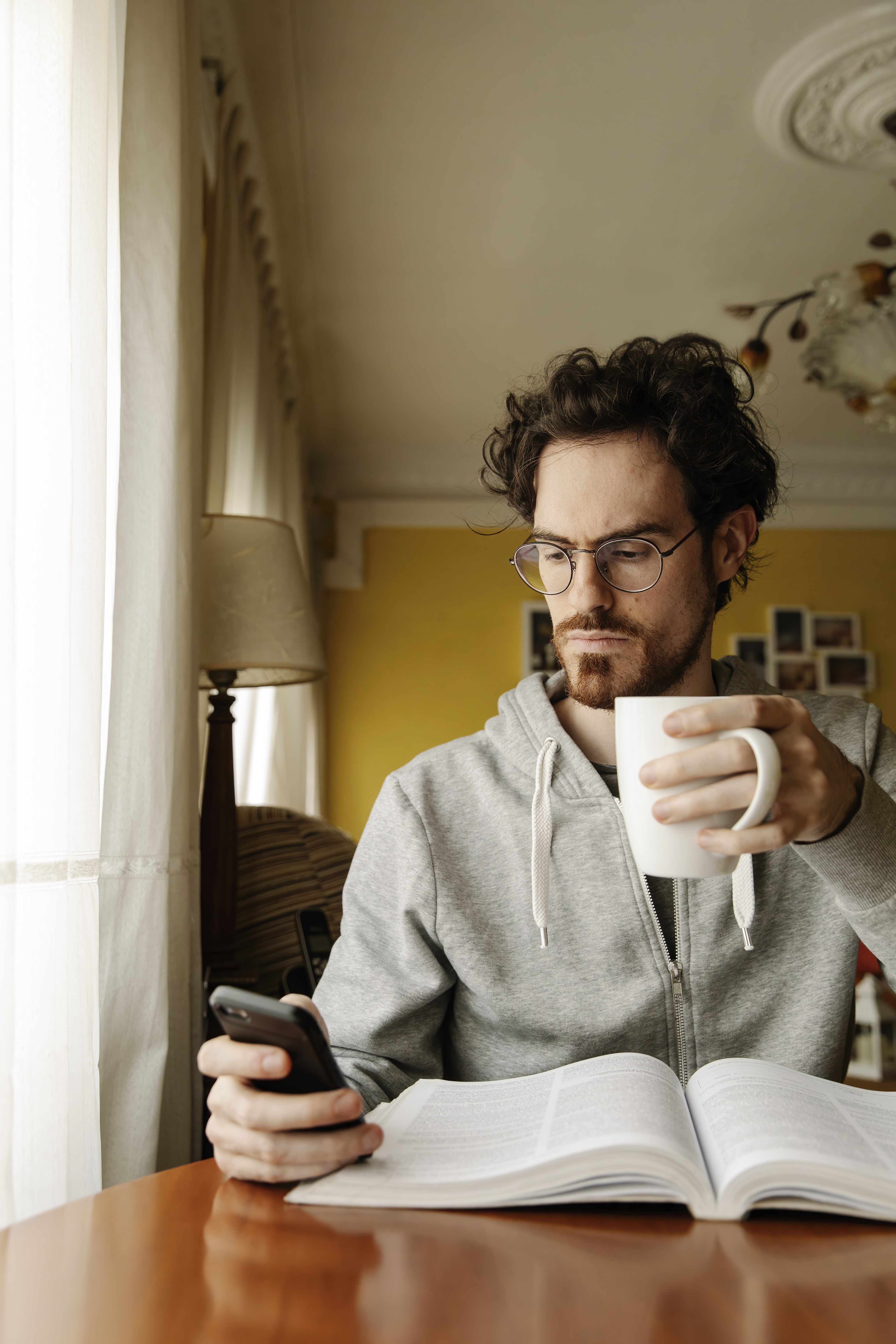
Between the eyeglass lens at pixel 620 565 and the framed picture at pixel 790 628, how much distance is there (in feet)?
15.5

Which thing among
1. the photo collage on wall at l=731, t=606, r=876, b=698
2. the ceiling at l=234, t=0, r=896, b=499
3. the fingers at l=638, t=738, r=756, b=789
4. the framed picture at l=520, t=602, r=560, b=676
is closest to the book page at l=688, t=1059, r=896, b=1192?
the fingers at l=638, t=738, r=756, b=789

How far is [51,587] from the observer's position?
98cm

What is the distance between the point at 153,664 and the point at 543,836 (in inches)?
22.4

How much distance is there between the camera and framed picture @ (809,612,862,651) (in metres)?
5.59

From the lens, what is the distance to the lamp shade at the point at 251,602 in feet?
5.37

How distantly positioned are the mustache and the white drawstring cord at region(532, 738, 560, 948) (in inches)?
5.5

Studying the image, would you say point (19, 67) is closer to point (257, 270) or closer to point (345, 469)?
point (257, 270)

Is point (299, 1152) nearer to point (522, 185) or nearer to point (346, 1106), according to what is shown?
point (346, 1106)

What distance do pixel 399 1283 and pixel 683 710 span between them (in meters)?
0.38

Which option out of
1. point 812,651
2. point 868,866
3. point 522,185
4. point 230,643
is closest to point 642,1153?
point 868,866

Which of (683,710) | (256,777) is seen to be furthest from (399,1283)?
(256,777)

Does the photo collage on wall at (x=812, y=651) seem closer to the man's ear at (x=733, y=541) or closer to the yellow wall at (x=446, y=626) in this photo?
the yellow wall at (x=446, y=626)

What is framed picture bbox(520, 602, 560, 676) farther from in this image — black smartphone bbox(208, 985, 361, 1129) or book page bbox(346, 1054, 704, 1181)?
black smartphone bbox(208, 985, 361, 1129)

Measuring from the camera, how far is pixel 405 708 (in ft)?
18.0
